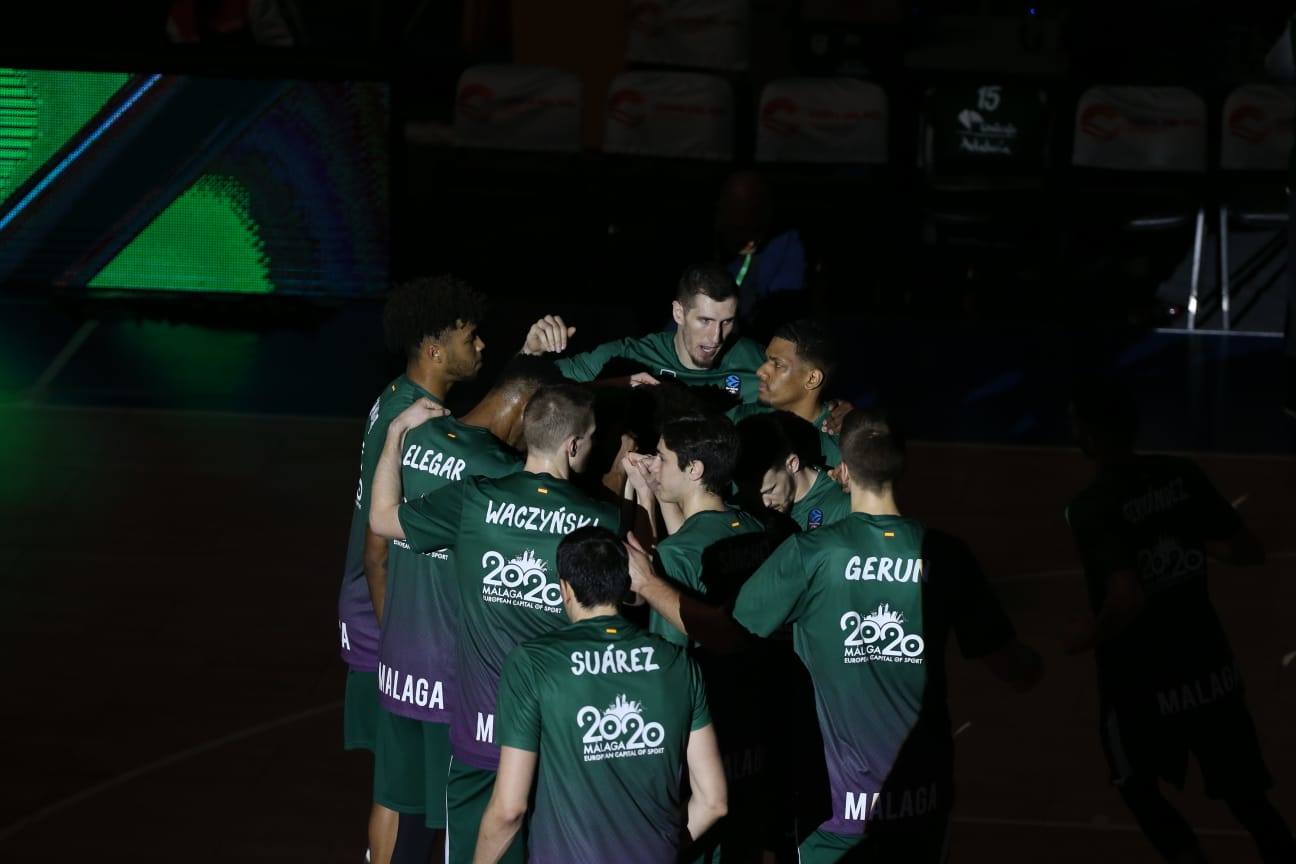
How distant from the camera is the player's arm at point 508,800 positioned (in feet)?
18.5

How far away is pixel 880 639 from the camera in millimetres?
6395

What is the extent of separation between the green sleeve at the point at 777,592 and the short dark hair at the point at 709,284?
1811 millimetres

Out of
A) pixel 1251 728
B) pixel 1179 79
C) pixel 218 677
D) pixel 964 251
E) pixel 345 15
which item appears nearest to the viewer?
pixel 1251 728

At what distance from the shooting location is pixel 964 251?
56.6 ft

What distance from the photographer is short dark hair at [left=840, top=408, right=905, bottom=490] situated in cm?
634

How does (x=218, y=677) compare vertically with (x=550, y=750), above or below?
below

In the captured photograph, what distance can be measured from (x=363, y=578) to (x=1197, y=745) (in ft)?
10.9

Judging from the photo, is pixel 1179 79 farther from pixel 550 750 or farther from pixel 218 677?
pixel 550 750

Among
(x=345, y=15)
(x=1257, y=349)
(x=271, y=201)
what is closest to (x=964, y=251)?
(x=1257, y=349)

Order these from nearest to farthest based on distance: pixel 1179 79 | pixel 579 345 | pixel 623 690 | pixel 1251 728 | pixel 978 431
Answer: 1. pixel 623 690
2. pixel 1251 728
3. pixel 978 431
4. pixel 579 345
5. pixel 1179 79

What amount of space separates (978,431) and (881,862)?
819 cm

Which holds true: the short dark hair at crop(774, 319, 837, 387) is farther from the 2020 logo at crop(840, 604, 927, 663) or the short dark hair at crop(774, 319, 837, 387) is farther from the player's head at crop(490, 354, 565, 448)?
the 2020 logo at crop(840, 604, 927, 663)

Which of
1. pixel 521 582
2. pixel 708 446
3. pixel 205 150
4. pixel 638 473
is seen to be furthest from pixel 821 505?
pixel 205 150

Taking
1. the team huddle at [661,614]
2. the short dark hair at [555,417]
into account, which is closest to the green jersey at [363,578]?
the team huddle at [661,614]
